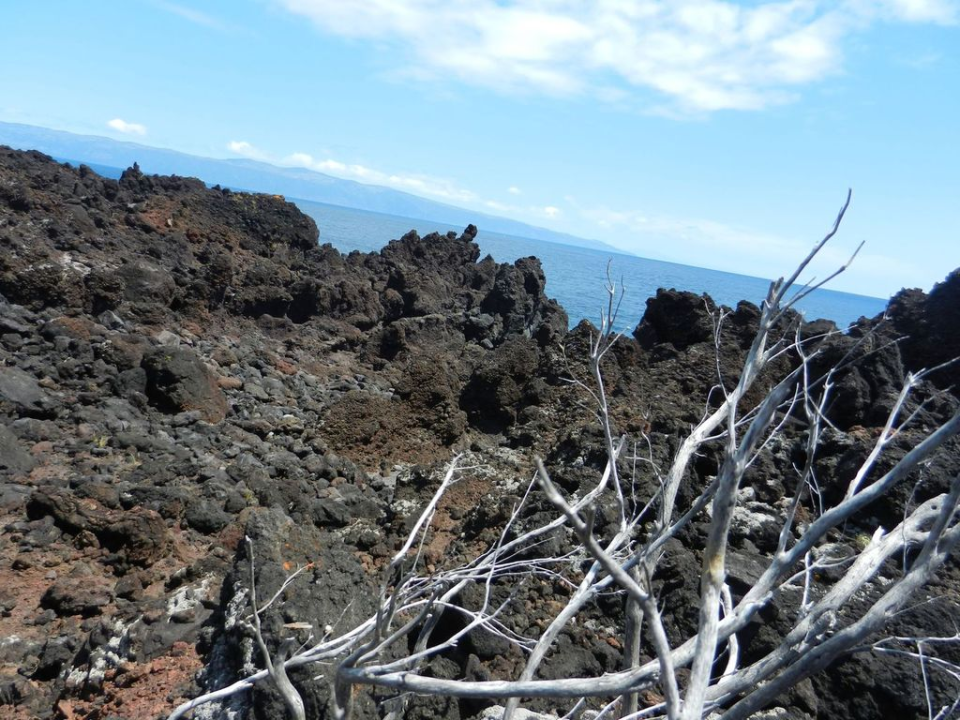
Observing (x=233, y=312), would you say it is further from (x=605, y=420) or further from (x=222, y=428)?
(x=605, y=420)

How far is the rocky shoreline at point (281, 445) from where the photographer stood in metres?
5.73

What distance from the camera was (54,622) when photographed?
21.1ft

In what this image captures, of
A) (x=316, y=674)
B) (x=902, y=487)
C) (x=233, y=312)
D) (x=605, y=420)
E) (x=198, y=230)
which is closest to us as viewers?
(x=605, y=420)

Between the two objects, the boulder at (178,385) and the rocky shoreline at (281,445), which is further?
the boulder at (178,385)

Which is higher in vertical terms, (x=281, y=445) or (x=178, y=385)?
(x=178, y=385)

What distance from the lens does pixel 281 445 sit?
472 inches

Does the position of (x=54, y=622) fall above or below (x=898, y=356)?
below

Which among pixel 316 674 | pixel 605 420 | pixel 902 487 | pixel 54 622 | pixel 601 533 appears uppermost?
pixel 605 420

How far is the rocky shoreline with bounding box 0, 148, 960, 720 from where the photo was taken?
18.8 feet

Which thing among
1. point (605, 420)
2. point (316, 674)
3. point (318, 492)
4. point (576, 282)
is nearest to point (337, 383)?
point (318, 492)

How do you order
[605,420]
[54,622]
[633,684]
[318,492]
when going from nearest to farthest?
[633,684] → [605,420] → [54,622] → [318,492]

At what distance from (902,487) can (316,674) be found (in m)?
6.08

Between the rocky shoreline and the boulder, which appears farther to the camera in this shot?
the boulder

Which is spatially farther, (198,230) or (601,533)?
(198,230)
